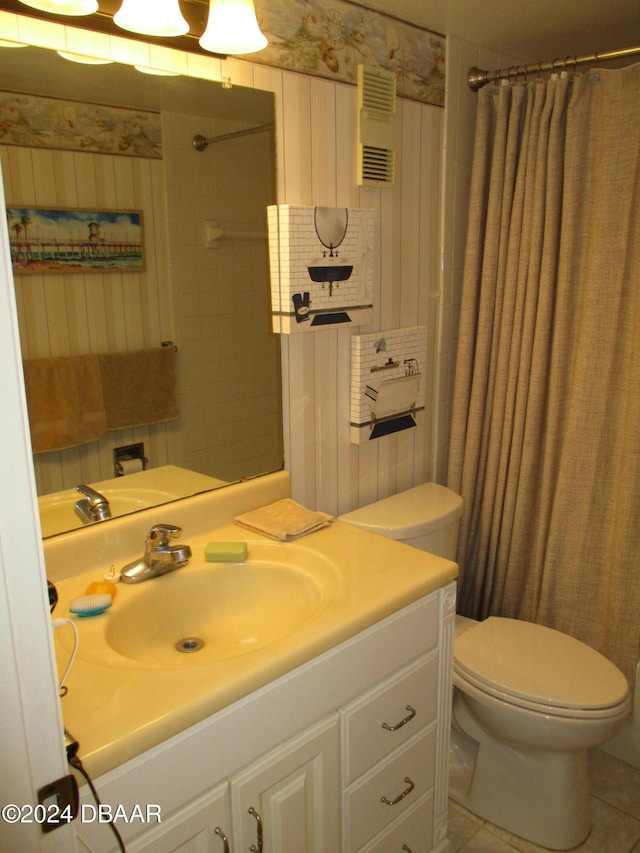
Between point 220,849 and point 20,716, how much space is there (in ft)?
1.91

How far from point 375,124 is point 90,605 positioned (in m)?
1.39

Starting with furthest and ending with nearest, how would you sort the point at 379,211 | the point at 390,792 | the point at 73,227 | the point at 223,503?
1. the point at 379,211
2. the point at 223,503
3. the point at 390,792
4. the point at 73,227

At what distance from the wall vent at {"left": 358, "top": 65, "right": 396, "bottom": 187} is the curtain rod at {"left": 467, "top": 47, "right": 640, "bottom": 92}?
42cm

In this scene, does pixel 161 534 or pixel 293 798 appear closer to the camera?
pixel 293 798

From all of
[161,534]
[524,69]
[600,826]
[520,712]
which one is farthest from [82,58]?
[600,826]

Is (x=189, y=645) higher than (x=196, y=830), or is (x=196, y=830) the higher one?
(x=189, y=645)

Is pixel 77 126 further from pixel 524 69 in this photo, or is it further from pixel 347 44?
pixel 524 69

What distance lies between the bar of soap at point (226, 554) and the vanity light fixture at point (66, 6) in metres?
1.08

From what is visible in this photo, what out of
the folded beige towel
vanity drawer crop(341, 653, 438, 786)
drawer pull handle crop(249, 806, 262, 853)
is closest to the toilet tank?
the folded beige towel

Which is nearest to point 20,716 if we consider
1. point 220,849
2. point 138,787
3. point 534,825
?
point 138,787

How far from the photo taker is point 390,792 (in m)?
1.46

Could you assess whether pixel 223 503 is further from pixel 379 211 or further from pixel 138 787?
pixel 379 211

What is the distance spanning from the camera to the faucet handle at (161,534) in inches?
56.2

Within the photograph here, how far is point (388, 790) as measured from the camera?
4.77ft
